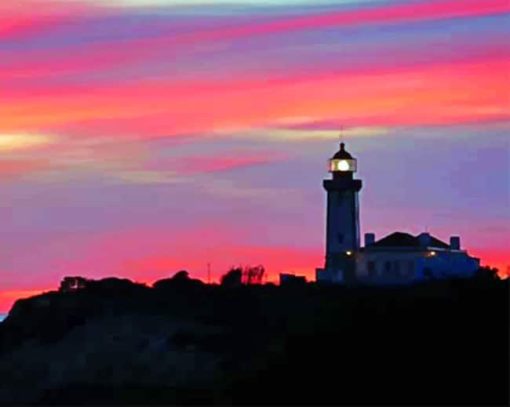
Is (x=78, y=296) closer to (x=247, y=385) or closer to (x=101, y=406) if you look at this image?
(x=101, y=406)

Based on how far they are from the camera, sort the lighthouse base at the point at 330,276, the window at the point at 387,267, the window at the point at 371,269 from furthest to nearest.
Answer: the window at the point at 387,267 < the window at the point at 371,269 < the lighthouse base at the point at 330,276

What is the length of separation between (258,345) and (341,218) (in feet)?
31.7

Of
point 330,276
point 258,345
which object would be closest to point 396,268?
point 330,276

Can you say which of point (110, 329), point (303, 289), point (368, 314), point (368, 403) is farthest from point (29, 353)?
point (368, 403)

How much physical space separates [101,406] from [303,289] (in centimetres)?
760

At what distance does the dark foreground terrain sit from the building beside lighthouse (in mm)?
2454

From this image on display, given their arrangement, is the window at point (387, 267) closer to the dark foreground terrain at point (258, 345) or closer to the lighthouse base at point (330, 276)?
the lighthouse base at point (330, 276)

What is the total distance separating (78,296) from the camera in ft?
216

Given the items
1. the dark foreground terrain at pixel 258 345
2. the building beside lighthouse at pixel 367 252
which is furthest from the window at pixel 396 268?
the dark foreground terrain at pixel 258 345

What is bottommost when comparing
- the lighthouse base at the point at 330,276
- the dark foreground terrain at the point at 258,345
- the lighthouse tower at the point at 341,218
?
the dark foreground terrain at the point at 258,345

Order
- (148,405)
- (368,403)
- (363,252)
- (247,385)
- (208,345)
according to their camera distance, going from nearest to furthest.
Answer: (368,403) → (247,385) → (148,405) → (208,345) → (363,252)

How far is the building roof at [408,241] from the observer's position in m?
64.2

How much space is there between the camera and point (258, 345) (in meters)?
56.7

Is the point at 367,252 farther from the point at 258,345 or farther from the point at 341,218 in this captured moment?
the point at 258,345
